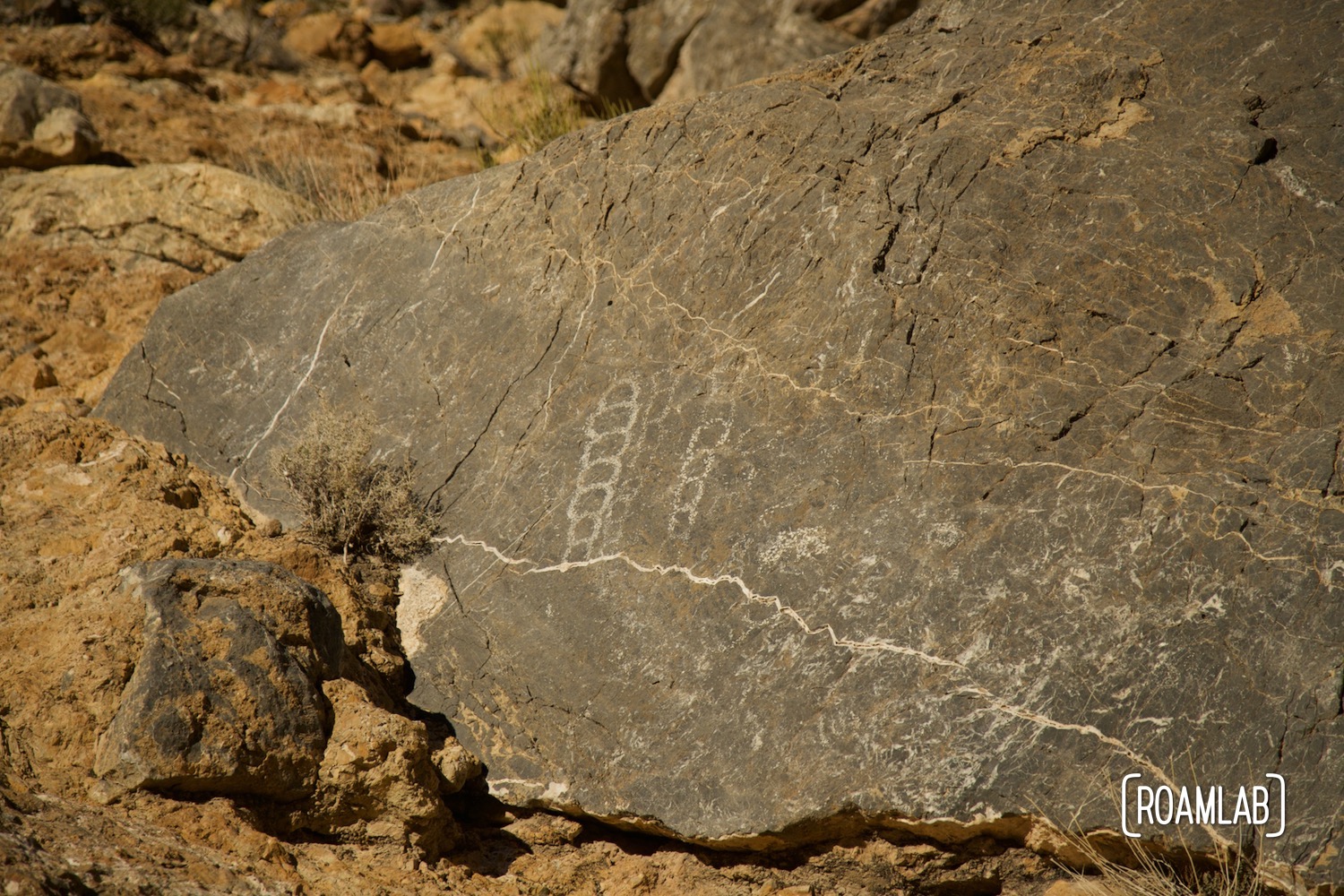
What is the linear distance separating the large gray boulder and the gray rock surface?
2783mm

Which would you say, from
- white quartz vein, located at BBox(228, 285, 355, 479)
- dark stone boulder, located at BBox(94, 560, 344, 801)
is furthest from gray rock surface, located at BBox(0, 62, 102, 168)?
dark stone boulder, located at BBox(94, 560, 344, 801)

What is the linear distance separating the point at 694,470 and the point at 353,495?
1.21 m

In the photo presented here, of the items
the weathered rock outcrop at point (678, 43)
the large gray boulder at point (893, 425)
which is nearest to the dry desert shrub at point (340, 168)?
the weathered rock outcrop at point (678, 43)

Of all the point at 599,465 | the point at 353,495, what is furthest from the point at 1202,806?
the point at 353,495

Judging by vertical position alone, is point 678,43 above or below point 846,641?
above

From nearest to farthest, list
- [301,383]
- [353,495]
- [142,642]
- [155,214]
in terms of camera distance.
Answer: [142,642]
[353,495]
[301,383]
[155,214]

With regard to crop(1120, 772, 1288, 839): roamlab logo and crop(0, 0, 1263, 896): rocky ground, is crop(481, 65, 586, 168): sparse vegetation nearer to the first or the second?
crop(0, 0, 1263, 896): rocky ground

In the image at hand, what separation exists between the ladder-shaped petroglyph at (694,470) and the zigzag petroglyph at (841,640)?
154 mm

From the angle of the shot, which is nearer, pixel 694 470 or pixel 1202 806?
pixel 1202 806

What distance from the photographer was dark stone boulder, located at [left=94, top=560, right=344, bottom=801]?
91.7 inches

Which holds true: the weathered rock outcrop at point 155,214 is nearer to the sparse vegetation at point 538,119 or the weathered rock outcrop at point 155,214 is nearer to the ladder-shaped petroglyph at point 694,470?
the sparse vegetation at point 538,119

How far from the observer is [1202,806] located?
2.31m

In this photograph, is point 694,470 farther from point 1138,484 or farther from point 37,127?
point 37,127

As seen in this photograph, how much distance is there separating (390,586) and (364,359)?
0.93 m
